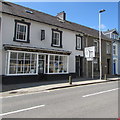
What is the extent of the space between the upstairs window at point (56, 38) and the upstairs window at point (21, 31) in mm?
3508

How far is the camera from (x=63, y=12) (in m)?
19.5

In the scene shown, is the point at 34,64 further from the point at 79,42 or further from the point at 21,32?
the point at 79,42

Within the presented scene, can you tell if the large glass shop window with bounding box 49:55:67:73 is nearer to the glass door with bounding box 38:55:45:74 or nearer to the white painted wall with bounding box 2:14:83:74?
the glass door with bounding box 38:55:45:74

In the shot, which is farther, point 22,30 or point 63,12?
point 63,12

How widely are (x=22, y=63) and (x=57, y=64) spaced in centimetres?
464

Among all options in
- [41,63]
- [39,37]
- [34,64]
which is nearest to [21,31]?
Result: [39,37]

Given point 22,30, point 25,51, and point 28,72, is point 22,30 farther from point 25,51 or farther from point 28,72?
point 28,72

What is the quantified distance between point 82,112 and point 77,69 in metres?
13.8

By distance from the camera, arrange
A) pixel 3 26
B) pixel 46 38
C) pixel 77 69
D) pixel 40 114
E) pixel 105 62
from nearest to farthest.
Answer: pixel 40 114 < pixel 3 26 < pixel 46 38 < pixel 77 69 < pixel 105 62

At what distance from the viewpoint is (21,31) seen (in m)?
13.1

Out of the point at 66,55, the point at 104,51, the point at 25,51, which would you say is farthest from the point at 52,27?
the point at 104,51

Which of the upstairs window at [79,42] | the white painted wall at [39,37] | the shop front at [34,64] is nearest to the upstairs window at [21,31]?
the white painted wall at [39,37]

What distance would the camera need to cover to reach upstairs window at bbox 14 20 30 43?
41.7ft

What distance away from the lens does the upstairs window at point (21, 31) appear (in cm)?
1270
